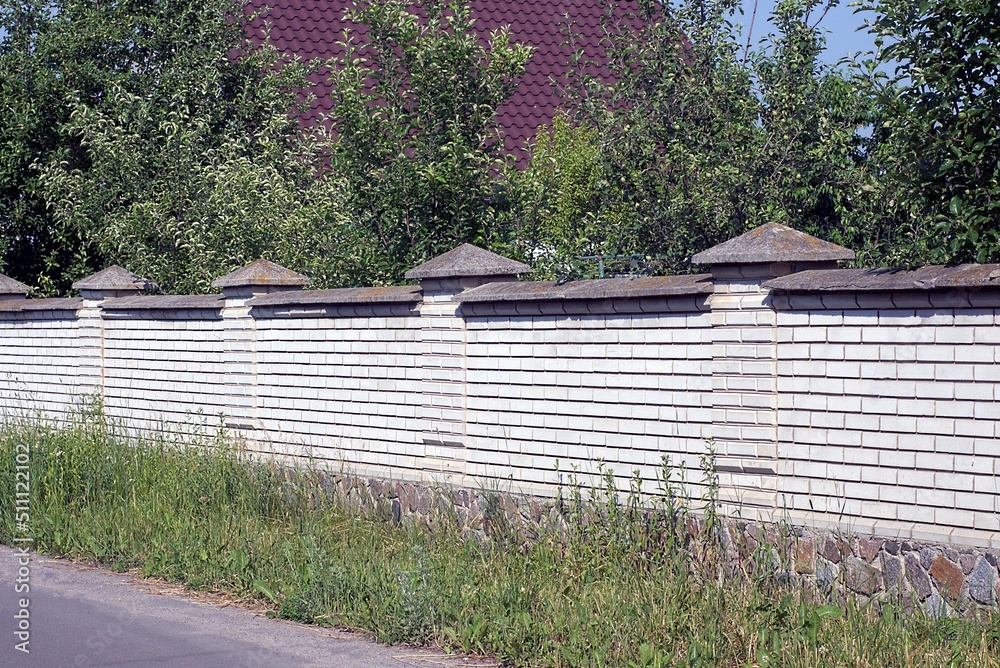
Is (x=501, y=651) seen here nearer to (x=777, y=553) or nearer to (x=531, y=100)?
(x=777, y=553)

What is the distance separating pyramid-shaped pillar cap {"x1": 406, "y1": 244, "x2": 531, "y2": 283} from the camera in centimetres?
838

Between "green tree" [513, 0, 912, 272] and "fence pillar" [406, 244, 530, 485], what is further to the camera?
"green tree" [513, 0, 912, 272]

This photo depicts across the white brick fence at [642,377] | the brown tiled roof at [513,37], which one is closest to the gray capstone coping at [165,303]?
the white brick fence at [642,377]

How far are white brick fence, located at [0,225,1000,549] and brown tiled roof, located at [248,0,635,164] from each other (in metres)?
8.83

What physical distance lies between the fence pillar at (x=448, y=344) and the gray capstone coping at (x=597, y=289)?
0.16 metres

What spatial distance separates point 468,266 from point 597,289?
125 centimetres

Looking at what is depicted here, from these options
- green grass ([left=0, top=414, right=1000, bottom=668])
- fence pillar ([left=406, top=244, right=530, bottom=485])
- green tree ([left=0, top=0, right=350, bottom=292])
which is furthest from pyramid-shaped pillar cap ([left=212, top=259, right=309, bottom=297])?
fence pillar ([left=406, top=244, right=530, bottom=485])

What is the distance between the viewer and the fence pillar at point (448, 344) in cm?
843

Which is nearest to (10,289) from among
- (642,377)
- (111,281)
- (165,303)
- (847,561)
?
(111,281)

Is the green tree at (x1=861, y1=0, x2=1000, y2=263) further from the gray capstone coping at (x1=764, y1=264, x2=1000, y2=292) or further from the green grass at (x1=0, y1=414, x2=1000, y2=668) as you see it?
the green grass at (x1=0, y1=414, x2=1000, y2=668)

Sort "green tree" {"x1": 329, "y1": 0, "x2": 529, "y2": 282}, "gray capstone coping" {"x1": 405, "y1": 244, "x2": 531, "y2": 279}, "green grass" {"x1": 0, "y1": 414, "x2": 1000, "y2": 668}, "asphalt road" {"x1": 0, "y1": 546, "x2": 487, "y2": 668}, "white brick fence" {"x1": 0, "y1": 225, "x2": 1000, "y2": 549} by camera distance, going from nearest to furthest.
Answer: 1. "green grass" {"x1": 0, "y1": 414, "x2": 1000, "y2": 668}
2. "white brick fence" {"x1": 0, "y1": 225, "x2": 1000, "y2": 549}
3. "asphalt road" {"x1": 0, "y1": 546, "x2": 487, "y2": 668}
4. "gray capstone coping" {"x1": 405, "y1": 244, "x2": 531, "y2": 279}
5. "green tree" {"x1": 329, "y1": 0, "x2": 529, "y2": 282}

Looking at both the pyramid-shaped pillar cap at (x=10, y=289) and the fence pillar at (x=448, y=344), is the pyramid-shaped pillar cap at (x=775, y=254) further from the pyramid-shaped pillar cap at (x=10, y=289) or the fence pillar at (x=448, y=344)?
the pyramid-shaped pillar cap at (x=10, y=289)

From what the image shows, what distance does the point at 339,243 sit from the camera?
36.1 ft

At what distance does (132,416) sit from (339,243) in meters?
2.81
